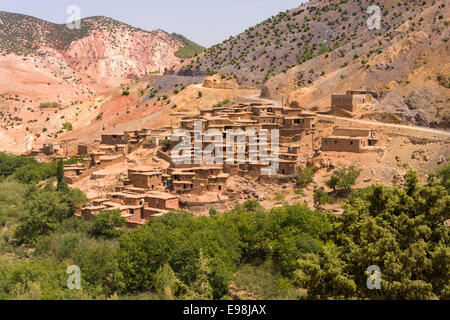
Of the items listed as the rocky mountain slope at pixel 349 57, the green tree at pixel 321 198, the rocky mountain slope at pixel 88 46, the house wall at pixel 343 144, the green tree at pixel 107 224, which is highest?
the rocky mountain slope at pixel 88 46

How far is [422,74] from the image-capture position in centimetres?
3328

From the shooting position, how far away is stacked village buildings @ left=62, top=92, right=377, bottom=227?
81.4 feet

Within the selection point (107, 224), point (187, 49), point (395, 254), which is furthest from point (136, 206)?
point (187, 49)

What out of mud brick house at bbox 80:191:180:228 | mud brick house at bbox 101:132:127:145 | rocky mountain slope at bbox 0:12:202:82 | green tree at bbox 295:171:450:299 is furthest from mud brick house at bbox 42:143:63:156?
rocky mountain slope at bbox 0:12:202:82

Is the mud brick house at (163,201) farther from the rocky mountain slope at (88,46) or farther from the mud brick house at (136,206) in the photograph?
the rocky mountain slope at (88,46)

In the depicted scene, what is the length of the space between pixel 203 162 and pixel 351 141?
7.79 meters

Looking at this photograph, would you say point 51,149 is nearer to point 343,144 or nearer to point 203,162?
point 203,162

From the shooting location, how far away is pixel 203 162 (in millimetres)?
27688

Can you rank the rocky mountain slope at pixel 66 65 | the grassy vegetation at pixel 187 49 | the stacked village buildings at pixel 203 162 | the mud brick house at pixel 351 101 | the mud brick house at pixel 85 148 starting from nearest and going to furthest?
the stacked village buildings at pixel 203 162 < the mud brick house at pixel 351 101 < the mud brick house at pixel 85 148 < the rocky mountain slope at pixel 66 65 < the grassy vegetation at pixel 187 49

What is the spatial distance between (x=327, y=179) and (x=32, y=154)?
2589 cm

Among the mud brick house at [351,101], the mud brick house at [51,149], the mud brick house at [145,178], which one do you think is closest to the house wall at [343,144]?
the mud brick house at [351,101]

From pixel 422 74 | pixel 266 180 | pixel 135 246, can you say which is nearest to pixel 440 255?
pixel 135 246

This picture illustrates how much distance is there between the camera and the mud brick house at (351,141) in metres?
27.1
